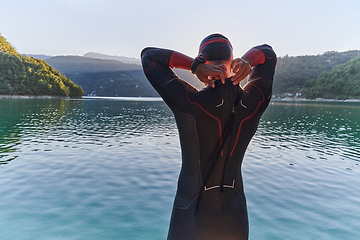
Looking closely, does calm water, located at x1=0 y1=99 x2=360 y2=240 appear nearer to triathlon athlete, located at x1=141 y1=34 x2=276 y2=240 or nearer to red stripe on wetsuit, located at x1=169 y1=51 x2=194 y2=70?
triathlon athlete, located at x1=141 y1=34 x2=276 y2=240

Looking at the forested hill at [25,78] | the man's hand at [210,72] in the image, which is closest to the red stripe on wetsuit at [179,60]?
the man's hand at [210,72]

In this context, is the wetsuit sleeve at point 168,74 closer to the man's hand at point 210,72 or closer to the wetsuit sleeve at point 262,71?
the man's hand at point 210,72

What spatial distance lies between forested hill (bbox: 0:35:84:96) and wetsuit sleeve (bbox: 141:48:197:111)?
405 ft

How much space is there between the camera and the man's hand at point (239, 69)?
155 centimetres

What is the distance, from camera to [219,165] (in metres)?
1.78

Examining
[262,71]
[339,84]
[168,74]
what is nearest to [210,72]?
[168,74]

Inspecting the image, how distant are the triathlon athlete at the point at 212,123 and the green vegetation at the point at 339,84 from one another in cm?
15853

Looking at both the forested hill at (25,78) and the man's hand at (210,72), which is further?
the forested hill at (25,78)

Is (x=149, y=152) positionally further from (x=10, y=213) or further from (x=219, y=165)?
(x=219, y=165)

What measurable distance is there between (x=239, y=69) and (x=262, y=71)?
1.22 ft

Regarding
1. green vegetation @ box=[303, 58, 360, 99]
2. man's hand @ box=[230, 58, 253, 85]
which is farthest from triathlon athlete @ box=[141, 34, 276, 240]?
green vegetation @ box=[303, 58, 360, 99]

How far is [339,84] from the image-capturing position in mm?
147875

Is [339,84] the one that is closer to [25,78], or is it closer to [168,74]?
[25,78]

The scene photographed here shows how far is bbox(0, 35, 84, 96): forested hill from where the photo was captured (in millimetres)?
110769
